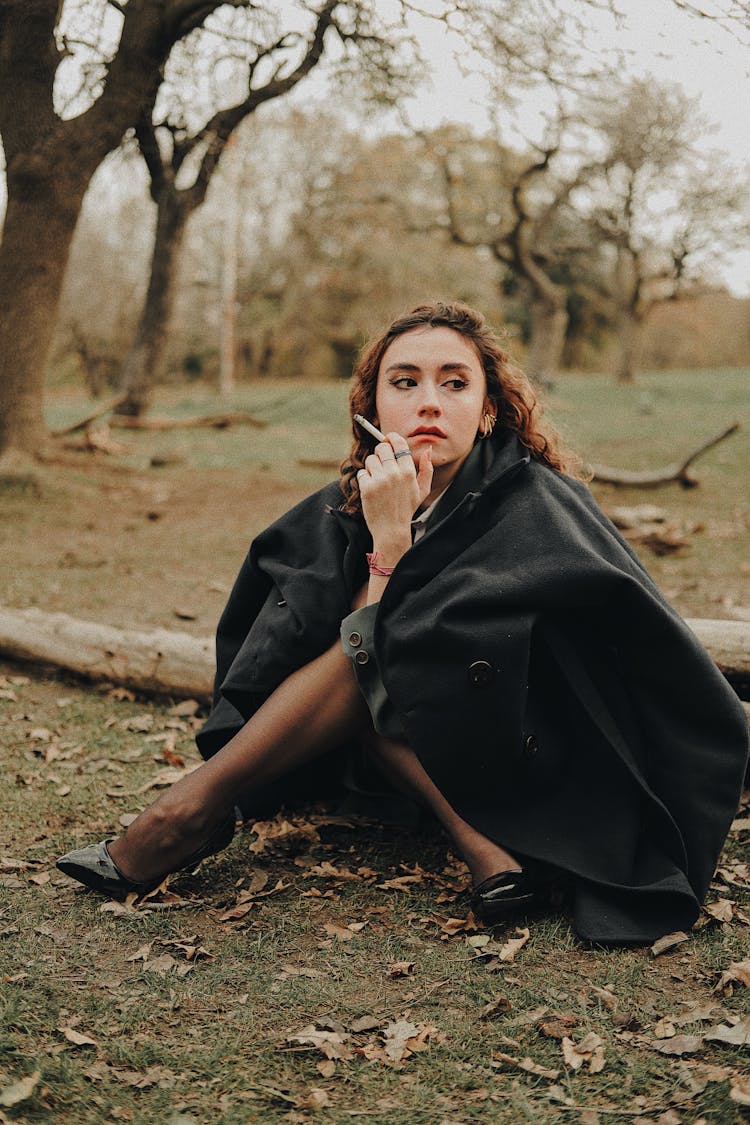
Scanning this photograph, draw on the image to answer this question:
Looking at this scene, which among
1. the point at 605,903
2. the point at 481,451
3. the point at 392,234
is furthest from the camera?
the point at 392,234

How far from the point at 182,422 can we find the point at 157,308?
4.44 feet

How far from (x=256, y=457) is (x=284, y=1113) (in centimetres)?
994

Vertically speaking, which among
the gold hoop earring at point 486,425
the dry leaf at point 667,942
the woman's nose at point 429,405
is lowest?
the dry leaf at point 667,942

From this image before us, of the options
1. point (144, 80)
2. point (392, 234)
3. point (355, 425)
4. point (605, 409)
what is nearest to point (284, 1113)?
point (355, 425)

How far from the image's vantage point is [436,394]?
322 cm

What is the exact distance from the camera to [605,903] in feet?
9.15

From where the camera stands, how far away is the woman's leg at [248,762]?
295 centimetres

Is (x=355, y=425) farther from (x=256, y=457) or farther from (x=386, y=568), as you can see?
(x=256, y=457)

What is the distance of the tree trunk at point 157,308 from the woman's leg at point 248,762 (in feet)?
29.9

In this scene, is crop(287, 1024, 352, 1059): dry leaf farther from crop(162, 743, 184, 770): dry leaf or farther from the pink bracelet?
crop(162, 743, 184, 770): dry leaf

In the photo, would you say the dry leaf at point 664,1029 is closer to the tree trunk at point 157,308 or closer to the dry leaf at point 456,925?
the dry leaf at point 456,925

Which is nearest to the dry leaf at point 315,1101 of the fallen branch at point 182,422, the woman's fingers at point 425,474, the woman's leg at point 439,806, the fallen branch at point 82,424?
the woman's leg at point 439,806

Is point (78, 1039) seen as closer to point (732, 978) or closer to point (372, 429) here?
point (732, 978)

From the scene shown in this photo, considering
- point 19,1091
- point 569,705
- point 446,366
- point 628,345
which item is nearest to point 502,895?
point 569,705
